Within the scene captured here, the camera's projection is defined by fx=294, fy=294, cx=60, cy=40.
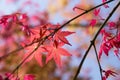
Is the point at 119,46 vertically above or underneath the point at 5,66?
above

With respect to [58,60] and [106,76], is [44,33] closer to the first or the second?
[58,60]

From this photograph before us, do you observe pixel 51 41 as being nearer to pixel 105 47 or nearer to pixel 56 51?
pixel 56 51

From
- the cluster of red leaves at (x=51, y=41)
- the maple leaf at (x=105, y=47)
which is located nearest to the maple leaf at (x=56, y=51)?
the cluster of red leaves at (x=51, y=41)

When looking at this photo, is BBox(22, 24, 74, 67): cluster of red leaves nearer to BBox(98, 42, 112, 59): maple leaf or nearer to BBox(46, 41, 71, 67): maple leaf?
BBox(46, 41, 71, 67): maple leaf

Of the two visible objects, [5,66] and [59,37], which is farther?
[5,66]

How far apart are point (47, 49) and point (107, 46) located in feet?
1.49

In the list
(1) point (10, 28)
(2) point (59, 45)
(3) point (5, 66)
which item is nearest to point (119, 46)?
(2) point (59, 45)

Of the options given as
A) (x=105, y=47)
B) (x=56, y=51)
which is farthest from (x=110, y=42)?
(x=56, y=51)

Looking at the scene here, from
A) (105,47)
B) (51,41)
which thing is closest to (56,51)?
(51,41)

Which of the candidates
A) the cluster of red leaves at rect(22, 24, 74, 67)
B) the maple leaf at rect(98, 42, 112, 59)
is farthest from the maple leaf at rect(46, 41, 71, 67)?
the maple leaf at rect(98, 42, 112, 59)

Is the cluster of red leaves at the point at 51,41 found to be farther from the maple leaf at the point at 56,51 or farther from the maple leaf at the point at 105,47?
the maple leaf at the point at 105,47

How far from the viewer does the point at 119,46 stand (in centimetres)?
220

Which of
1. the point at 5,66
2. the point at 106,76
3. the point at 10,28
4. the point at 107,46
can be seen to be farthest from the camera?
the point at 10,28

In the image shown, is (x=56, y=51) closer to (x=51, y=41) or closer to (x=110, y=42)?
(x=51, y=41)
